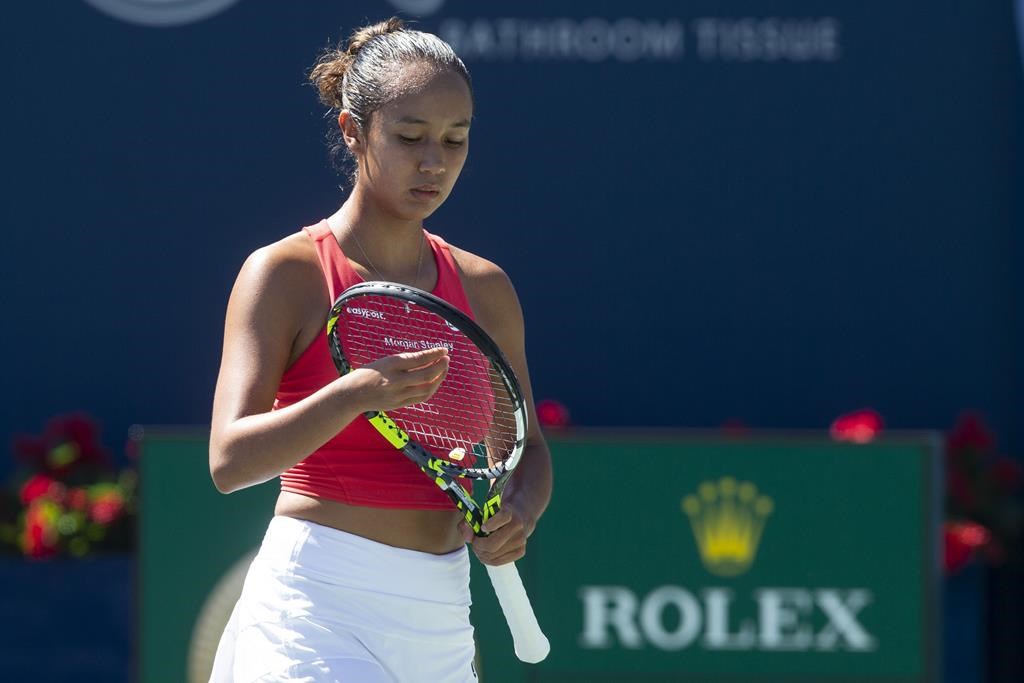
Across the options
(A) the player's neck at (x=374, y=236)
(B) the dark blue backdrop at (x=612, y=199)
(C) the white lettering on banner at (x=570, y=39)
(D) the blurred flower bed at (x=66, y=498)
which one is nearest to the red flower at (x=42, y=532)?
(D) the blurred flower bed at (x=66, y=498)

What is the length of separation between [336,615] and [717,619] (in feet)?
7.75

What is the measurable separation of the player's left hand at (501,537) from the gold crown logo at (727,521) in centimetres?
211

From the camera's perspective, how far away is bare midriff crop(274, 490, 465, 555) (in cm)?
229

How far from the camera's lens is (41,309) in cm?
575

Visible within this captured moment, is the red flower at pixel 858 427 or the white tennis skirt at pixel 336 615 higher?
the red flower at pixel 858 427

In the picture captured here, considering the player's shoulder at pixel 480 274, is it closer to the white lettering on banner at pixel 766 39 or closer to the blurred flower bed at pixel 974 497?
the blurred flower bed at pixel 974 497

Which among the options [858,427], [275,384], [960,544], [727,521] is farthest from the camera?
[858,427]

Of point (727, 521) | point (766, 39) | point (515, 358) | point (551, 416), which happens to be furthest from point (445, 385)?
point (766, 39)

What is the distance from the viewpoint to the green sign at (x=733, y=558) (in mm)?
4410

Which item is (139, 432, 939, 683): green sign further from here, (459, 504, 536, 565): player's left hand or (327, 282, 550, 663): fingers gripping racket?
(459, 504, 536, 565): player's left hand

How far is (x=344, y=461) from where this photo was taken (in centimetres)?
231

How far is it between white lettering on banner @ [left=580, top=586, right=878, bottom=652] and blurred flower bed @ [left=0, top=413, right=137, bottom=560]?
1521 millimetres

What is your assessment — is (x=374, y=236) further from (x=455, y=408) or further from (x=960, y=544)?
(x=960, y=544)

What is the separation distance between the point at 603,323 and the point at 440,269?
3284 mm
